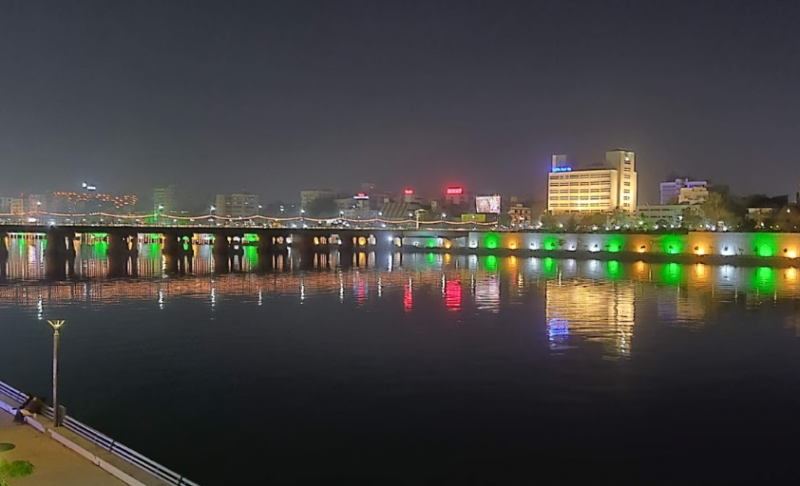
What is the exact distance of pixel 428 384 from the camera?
65.0 ft

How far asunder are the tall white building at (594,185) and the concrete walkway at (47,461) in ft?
546

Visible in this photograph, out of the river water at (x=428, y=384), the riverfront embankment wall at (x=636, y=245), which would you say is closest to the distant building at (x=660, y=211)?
the riverfront embankment wall at (x=636, y=245)

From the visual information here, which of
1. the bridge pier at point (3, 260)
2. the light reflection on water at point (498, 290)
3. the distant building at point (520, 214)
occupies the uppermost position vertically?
the distant building at point (520, 214)

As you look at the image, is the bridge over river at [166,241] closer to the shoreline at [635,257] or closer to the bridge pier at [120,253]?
the bridge pier at [120,253]

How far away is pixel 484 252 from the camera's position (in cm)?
10831

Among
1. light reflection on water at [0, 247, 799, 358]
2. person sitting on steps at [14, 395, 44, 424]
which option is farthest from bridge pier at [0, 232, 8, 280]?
person sitting on steps at [14, 395, 44, 424]

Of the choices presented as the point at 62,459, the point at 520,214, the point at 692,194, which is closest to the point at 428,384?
the point at 62,459

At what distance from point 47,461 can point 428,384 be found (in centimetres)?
1119

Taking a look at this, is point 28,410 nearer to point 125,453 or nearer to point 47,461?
point 47,461

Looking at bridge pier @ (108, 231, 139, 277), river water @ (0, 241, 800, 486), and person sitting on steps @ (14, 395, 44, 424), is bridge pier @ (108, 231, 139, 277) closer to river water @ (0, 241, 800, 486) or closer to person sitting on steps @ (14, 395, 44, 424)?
river water @ (0, 241, 800, 486)

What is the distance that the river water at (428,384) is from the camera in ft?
45.6

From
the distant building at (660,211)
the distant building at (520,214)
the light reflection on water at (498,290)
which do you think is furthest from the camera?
the distant building at (520,214)

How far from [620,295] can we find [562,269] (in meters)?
27.8

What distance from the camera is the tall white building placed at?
172 meters
